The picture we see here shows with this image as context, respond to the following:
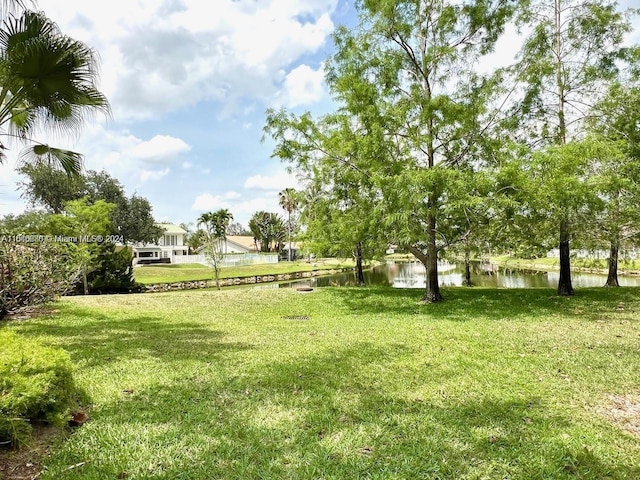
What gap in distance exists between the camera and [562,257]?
11672 millimetres

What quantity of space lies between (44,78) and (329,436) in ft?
18.7

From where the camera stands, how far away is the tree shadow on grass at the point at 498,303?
30.3 feet

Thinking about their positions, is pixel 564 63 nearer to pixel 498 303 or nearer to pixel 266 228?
pixel 498 303

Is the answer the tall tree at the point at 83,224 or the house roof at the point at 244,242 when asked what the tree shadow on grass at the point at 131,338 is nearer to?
the tall tree at the point at 83,224

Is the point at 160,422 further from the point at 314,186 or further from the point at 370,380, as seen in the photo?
the point at 314,186

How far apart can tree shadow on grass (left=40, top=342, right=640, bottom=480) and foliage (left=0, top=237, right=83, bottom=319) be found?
18.1 ft

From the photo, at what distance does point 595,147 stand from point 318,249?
289 inches

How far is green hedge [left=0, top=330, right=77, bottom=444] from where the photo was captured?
274 centimetres

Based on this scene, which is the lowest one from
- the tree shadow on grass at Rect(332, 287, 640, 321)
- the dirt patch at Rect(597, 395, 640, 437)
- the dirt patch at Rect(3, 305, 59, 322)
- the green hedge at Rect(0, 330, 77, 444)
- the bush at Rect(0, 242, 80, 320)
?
the tree shadow on grass at Rect(332, 287, 640, 321)

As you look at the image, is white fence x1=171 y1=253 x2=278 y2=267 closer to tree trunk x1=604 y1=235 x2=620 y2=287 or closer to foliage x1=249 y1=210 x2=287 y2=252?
foliage x1=249 y1=210 x2=287 y2=252

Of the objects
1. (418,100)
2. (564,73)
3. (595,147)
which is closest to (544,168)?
(595,147)

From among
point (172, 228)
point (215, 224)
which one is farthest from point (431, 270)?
point (172, 228)

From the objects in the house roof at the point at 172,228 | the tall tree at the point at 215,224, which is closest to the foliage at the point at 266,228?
the house roof at the point at 172,228

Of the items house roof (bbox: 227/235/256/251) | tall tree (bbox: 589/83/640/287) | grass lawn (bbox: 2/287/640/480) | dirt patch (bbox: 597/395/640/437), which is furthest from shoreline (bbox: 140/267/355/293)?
house roof (bbox: 227/235/256/251)
